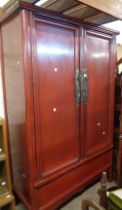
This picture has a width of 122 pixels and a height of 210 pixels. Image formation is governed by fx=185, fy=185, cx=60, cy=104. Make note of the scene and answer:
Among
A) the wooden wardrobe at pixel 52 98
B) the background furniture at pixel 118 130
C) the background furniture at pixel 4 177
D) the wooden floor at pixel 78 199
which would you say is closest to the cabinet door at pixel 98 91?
the wooden wardrobe at pixel 52 98

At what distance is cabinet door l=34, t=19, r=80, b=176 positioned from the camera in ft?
4.89

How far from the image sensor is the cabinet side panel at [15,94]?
1458 millimetres

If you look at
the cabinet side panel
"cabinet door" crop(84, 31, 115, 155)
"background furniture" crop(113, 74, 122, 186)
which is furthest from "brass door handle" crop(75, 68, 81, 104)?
"background furniture" crop(113, 74, 122, 186)

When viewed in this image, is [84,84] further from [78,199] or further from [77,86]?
[78,199]

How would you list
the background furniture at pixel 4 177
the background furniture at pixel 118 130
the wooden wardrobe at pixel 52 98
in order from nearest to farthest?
the wooden wardrobe at pixel 52 98, the background furniture at pixel 4 177, the background furniture at pixel 118 130

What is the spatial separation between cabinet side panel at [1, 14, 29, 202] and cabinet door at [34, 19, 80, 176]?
13 cm

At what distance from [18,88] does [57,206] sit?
1262 mm

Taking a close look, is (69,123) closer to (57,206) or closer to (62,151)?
(62,151)

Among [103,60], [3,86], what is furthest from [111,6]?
[3,86]

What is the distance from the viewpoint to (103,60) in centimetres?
204

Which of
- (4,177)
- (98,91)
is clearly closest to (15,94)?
(4,177)

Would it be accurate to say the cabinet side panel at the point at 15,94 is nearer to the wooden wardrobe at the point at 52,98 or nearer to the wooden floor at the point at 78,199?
the wooden wardrobe at the point at 52,98

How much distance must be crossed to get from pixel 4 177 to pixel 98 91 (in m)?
1.30

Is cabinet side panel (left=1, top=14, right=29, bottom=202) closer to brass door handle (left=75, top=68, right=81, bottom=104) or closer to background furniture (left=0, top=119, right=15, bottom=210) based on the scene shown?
background furniture (left=0, top=119, right=15, bottom=210)
